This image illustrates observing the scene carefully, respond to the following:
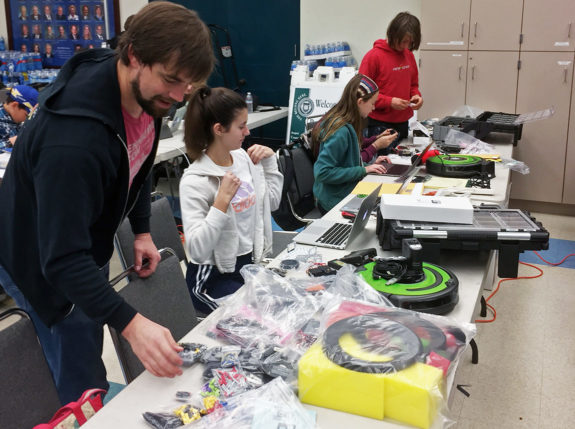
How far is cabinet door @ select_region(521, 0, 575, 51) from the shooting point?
4.28 meters

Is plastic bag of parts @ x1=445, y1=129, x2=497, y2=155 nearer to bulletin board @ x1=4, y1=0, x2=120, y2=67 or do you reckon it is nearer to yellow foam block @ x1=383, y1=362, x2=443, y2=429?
yellow foam block @ x1=383, y1=362, x2=443, y2=429

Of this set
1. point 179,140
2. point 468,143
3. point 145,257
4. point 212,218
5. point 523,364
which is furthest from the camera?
point 179,140

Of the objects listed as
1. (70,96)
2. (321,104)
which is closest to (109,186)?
(70,96)

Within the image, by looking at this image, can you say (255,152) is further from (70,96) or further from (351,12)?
(351,12)

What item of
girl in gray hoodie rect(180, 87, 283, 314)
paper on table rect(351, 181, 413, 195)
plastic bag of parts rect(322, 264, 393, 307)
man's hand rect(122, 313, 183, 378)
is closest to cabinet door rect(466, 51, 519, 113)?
paper on table rect(351, 181, 413, 195)

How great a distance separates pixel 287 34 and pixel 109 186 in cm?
485

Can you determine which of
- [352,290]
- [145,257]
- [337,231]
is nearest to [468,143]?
[337,231]

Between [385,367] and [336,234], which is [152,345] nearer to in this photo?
[385,367]

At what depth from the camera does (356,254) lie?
1734mm

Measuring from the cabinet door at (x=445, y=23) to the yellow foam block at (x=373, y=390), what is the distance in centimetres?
413

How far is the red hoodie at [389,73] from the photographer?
3904 mm

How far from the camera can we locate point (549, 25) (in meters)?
4.35

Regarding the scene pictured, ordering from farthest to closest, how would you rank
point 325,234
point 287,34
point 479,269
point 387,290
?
1. point 287,34
2. point 325,234
3. point 479,269
4. point 387,290

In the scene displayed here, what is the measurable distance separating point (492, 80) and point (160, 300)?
3.82 metres
